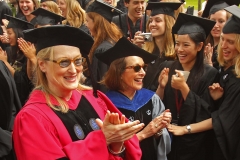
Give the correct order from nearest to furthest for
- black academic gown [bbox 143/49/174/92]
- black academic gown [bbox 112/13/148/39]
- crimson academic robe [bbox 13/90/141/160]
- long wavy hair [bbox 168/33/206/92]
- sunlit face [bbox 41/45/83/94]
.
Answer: crimson academic robe [bbox 13/90/141/160] → sunlit face [bbox 41/45/83/94] → long wavy hair [bbox 168/33/206/92] → black academic gown [bbox 143/49/174/92] → black academic gown [bbox 112/13/148/39]

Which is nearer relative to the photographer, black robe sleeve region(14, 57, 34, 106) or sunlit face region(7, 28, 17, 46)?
black robe sleeve region(14, 57, 34, 106)

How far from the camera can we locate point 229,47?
3355mm

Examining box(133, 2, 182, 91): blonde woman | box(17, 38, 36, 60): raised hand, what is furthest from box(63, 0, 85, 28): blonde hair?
box(133, 2, 182, 91): blonde woman

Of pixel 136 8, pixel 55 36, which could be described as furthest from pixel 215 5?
pixel 55 36

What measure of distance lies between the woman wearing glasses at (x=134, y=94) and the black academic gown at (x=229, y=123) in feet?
1.78

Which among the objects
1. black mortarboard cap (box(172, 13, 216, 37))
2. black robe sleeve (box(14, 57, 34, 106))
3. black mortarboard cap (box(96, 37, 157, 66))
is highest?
black mortarboard cap (box(172, 13, 216, 37))

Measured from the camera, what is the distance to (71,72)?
220 centimetres

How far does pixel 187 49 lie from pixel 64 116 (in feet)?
6.25

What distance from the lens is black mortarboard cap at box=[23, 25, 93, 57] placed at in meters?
2.23

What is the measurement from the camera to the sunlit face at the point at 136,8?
560cm

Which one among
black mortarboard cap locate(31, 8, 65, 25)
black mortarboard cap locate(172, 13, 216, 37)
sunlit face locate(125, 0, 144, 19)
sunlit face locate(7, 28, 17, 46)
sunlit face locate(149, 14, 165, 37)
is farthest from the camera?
sunlit face locate(125, 0, 144, 19)

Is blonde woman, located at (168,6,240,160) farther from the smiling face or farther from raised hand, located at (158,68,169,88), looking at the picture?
raised hand, located at (158,68,169,88)

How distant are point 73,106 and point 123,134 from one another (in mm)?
485

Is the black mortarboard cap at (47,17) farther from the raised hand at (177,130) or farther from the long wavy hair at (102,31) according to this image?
the raised hand at (177,130)
